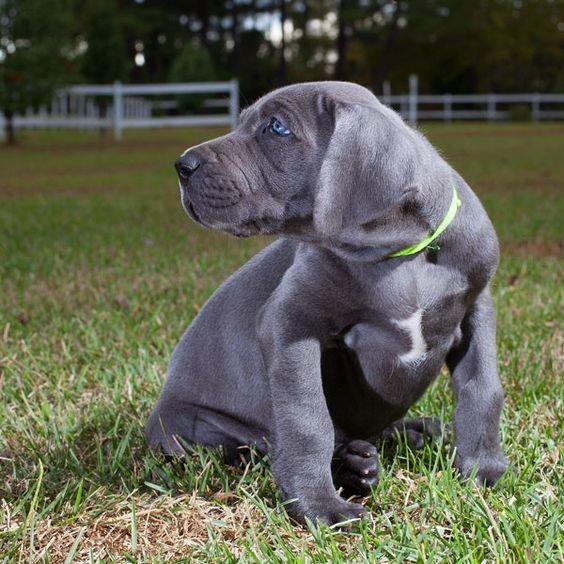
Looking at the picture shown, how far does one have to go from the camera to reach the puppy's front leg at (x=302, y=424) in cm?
250

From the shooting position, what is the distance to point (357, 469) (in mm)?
2646

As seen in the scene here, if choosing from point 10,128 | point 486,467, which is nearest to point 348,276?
point 486,467

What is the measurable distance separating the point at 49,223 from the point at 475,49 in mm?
42077

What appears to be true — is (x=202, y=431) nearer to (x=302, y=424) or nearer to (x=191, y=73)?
(x=302, y=424)

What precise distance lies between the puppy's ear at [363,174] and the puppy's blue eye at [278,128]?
194mm

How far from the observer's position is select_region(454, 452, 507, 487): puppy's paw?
2.70m

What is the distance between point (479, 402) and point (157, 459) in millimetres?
1021

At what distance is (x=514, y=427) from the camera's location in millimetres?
3111

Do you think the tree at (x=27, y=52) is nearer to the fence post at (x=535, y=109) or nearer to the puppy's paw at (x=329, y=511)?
the puppy's paw at (x=329, y=511)

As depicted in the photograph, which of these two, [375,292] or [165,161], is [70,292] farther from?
[165,161]

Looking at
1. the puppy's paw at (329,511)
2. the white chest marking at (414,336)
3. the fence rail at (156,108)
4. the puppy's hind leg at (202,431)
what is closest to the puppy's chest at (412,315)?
the white chest marking at (414,336)

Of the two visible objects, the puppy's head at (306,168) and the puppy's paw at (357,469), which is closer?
the puppy's head at (306,168)

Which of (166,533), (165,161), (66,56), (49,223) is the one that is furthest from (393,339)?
(66,56)

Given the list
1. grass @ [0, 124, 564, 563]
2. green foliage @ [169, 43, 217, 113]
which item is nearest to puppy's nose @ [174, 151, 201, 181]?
grass @ [0, 124, 564, 563]
